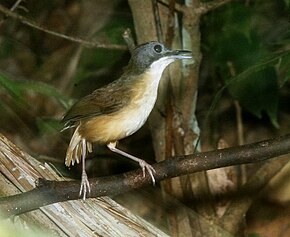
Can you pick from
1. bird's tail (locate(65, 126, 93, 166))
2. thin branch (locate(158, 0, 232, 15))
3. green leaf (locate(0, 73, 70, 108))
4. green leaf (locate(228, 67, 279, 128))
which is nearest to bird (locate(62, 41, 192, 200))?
bird's tail (locate(65, 126, 93, 166))

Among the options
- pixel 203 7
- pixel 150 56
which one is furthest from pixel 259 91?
pixel 150 56

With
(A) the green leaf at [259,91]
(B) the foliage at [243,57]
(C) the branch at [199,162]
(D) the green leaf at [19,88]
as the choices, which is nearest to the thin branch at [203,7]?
(B) the foliage at [243,57]

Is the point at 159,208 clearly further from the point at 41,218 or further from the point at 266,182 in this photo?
the point at 41,218

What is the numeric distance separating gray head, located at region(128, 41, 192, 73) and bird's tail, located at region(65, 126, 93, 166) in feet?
1.32

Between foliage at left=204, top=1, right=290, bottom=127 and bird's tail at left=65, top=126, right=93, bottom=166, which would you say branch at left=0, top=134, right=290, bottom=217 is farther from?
foliage at left=204, top=1, right=290, bottom=127

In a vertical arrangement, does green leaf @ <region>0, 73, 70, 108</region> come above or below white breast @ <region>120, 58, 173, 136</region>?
above

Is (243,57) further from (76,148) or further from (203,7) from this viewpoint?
(76,148)

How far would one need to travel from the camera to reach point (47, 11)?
661 centimetres

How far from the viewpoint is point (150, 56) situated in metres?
3.20

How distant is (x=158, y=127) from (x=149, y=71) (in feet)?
3.24

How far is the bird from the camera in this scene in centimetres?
291

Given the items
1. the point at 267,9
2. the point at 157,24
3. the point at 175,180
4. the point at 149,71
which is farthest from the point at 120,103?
the point at 267,9

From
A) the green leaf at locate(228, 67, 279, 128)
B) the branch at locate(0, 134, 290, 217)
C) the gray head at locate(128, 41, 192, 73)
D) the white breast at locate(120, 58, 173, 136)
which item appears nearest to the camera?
the branch at locate(0, 134, 290, 217)

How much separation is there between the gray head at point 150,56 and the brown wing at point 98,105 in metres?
0.17
